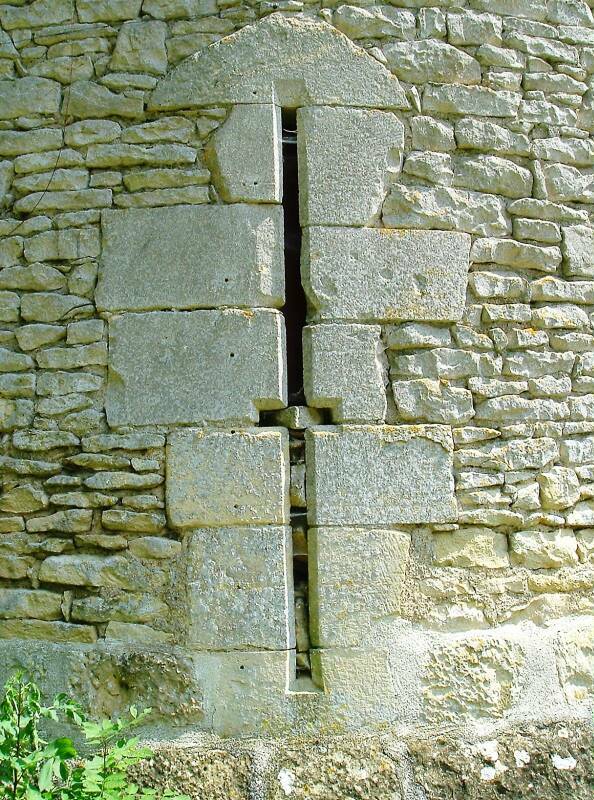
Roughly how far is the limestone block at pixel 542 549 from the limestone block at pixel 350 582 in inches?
19.8

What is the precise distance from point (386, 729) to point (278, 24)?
9.23 ft

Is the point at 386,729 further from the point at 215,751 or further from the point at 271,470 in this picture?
the point at 271,470

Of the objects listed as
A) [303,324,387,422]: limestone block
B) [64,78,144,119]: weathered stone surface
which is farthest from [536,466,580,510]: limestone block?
[64,78,144,119]: weathered stone surface


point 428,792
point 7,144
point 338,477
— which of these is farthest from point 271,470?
point 7,144

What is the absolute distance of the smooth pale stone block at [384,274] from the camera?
3.62m

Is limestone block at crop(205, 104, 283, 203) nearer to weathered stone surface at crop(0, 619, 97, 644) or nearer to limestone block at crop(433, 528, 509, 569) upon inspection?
limestone block at crop(433, 528, 509, 569)

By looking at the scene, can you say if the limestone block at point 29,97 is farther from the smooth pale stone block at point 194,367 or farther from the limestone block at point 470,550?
the limestone block at point 470,550

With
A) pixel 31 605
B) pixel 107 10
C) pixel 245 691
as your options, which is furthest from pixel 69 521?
pixel 107 10

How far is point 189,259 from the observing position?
3.61 meters

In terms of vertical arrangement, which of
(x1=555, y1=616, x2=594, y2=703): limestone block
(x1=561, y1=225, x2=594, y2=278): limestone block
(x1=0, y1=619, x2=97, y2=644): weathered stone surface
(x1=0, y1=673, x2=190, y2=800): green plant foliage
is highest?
(x1=561, y1=225, x2=594, y2=278): limestone block

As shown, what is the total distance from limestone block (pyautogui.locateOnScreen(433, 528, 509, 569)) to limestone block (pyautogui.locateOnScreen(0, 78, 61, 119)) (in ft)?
7.73

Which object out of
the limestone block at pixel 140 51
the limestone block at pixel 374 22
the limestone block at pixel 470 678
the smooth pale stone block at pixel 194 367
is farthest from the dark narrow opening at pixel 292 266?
the limestone block at pixel 470 678

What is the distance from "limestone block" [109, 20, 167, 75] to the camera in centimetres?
375

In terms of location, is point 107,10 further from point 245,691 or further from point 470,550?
point 245,691
